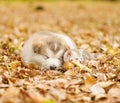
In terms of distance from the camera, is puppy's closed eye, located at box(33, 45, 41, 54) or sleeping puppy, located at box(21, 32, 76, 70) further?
puppy's closed eye, located at box(33, 45, 41, 54)

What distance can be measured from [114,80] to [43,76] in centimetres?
95

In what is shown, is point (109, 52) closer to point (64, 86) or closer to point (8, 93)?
point (64, 86)

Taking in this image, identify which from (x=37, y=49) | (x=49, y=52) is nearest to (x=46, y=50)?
(x=49, y=52)

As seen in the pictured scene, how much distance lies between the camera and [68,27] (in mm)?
13984

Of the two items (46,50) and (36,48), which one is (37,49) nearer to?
(36,48)

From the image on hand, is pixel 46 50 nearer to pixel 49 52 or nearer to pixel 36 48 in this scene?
pixel 49 52

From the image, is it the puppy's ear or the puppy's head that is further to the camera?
the puppy's ear

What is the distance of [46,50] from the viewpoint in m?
6.56

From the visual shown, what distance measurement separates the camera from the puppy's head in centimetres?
631

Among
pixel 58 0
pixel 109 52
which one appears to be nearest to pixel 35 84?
pixel 109 52

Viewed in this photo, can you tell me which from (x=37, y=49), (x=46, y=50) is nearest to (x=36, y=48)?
(x=37, y=49)

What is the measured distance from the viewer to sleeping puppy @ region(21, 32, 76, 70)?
636 cm

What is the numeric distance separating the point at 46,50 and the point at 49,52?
0.07m

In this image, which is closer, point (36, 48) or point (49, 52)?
point (49, 52)
